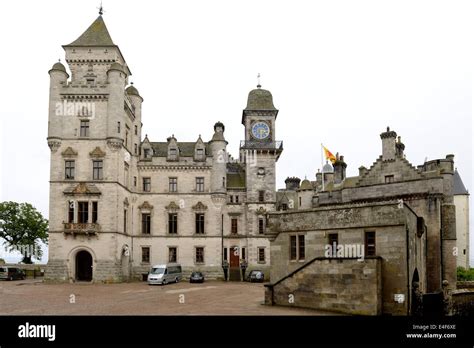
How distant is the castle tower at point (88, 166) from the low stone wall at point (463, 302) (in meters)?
32.2

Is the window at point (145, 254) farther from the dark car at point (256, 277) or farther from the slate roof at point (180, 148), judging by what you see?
the dark car at point (256, 277)

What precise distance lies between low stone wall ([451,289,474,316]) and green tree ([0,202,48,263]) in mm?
57029

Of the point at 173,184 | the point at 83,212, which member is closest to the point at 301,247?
the point at 83,212

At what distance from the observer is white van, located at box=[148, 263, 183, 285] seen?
46.4m

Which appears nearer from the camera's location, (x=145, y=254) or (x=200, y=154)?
(x=145, y=254)

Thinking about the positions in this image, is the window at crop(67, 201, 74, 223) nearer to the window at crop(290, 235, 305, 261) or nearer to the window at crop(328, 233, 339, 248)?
the window at crop(290, 235, 305, 261)

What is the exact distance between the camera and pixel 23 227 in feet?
232

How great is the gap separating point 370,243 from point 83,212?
109 ft

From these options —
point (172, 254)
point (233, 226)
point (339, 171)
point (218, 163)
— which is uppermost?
point (218, 163)

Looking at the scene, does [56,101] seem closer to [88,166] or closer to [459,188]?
[88,166]

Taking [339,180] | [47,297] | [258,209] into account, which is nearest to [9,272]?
[47,297]

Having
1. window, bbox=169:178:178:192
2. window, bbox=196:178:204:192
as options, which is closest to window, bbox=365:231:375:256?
window, bbox=196:178:204:192

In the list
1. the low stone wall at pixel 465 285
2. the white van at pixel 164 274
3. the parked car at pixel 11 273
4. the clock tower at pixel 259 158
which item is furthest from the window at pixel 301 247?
the parked car at pixel 11 273
